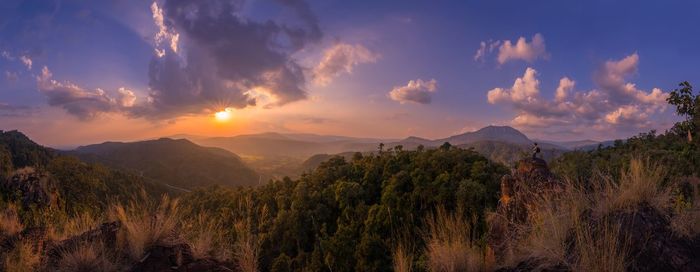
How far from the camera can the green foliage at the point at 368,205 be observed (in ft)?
89.7

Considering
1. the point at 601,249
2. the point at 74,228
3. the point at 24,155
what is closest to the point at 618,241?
the point at 601,249

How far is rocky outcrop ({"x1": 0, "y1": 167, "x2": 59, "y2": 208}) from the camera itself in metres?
19.4

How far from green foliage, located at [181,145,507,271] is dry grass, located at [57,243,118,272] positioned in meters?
18.3

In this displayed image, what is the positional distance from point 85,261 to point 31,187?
18.7m

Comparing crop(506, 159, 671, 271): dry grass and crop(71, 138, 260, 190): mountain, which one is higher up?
crop(506, 159, 671, 271): dry grass

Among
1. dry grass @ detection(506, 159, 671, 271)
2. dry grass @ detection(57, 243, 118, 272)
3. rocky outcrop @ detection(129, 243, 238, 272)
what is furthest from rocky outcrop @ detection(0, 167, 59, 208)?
dry grass @ detection(506, 159, 671, 271)

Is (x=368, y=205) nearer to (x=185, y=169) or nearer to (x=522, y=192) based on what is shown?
(x=522, y=192)

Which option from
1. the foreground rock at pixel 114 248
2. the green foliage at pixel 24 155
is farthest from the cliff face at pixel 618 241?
the green foliage at pixel 24 155

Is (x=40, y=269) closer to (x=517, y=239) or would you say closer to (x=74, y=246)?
(x=74, y=246)

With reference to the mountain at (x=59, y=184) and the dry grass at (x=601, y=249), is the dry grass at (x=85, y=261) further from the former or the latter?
the dry grass at (x=601, y=249)

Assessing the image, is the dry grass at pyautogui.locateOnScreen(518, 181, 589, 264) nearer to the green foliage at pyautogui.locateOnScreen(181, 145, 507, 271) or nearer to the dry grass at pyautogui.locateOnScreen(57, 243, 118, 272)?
the dry grass at pyautogui.locateOnScreen(57, 243, 118, 272)

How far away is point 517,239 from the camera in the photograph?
5.86 meters

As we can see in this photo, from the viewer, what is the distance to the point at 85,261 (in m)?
6.05

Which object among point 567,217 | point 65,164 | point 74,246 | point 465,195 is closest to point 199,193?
point 65,164
